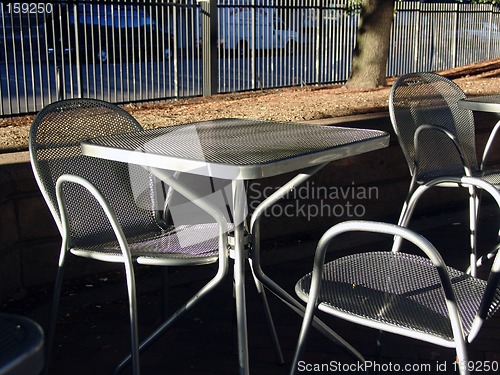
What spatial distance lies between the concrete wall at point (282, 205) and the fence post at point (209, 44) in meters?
4.48

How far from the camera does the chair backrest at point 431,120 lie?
415cm

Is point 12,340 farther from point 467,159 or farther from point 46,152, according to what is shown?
point 467,159

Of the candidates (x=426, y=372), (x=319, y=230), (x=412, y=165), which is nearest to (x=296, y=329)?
(x=426, y=372)

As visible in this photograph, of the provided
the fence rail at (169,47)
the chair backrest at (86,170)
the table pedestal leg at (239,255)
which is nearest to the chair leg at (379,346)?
the table pedestal leg at (239,255)

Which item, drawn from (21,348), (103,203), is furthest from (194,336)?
(21,348)

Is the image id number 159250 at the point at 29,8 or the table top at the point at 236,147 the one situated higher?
the image id number 159250 at the point at 29,8

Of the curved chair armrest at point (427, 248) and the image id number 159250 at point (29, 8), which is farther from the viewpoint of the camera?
the image id number 159250 at point (29, 8)

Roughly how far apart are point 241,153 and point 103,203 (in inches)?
20.7

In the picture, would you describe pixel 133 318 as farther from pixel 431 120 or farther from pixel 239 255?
pixel 431 120

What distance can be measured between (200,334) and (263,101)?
183 inches

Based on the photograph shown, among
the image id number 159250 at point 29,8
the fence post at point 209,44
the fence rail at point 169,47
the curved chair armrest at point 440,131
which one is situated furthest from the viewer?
the fence post at point 209,44
